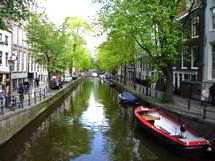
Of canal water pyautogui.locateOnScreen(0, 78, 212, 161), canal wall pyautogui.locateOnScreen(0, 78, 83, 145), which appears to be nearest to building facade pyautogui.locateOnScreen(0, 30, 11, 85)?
canal water pyautogui.locateOnScreen(0, 78, 212, 161)

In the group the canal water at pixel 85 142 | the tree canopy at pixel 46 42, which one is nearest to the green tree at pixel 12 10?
the canal water at pixel 85 142

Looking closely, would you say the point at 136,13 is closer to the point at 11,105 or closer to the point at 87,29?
the point at 11,105

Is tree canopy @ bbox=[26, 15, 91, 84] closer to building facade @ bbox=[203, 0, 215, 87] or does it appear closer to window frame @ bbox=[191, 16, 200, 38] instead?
window frame @ bbox=[191, 16, 200, 38]

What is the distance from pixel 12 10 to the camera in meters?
19.4

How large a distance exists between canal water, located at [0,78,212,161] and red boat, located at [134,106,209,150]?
57 cm

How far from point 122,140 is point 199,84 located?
583 inches

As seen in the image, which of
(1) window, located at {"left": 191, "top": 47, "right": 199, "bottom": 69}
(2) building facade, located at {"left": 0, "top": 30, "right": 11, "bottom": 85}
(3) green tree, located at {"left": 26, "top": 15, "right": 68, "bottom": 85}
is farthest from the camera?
(3) green tree, located at {"left": 26, "top": 15, "right": 68, "bottom": 85}

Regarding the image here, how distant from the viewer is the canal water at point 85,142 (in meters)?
21.0

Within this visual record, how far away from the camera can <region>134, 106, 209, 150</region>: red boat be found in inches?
829

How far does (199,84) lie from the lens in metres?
38.1

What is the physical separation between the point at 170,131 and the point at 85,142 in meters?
5.03

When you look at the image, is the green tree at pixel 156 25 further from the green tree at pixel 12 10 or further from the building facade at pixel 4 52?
the green tree at pixel 12 10

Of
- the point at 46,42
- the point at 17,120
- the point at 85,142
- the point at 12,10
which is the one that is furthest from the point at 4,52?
the point at 12,10

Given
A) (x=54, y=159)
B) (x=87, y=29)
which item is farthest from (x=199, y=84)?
(x=87, y=29)
